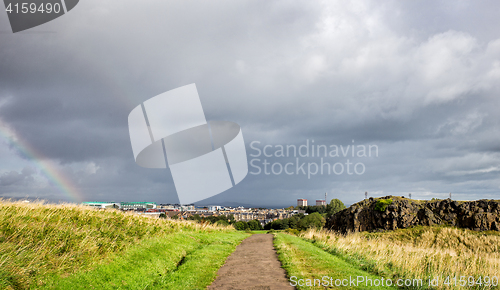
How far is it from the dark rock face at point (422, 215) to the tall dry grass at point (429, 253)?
252 cm

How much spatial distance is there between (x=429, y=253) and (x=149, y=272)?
14.2m

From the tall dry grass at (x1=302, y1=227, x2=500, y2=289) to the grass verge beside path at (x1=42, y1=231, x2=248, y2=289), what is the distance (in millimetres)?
6967

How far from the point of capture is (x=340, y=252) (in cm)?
1580

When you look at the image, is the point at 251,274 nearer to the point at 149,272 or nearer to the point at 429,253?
the point at 149,272

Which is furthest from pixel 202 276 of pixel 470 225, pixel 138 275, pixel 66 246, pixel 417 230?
pixel 470 225

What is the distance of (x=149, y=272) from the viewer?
9.83 metres

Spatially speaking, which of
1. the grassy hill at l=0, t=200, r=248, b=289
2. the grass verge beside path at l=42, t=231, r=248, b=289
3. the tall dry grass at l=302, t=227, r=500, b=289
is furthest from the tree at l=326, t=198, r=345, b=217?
the grassy hill at l=0, t=200, r=248, b=289

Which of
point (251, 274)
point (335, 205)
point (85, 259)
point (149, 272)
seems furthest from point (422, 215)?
point (335, 205)

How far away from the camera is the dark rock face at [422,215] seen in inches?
1234

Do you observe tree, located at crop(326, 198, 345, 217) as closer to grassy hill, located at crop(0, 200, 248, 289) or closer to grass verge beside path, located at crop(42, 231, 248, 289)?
grass verge beside path, located at crop(42, 231, 248, 289)

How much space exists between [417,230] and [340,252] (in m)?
23.2

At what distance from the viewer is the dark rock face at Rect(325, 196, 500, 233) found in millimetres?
31344

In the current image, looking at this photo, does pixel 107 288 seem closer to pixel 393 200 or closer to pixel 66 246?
pixel 66 246

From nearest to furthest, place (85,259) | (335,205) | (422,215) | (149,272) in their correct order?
1. (85,259)
2. (149,272)
3. (422,215)
4. (335,205)
